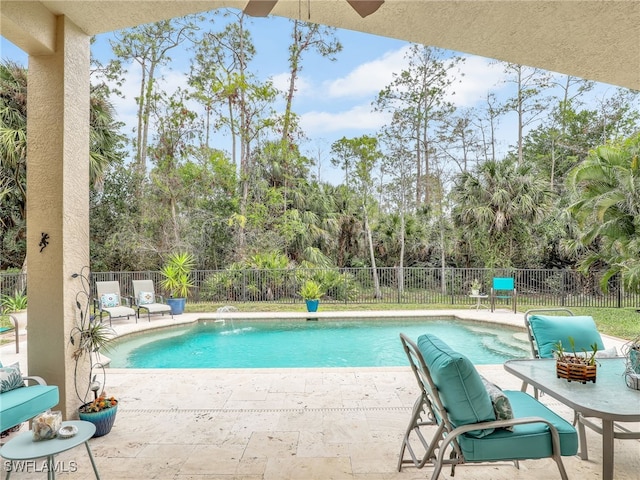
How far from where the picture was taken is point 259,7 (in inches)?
94.0

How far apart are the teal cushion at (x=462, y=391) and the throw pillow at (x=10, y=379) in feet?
9.38

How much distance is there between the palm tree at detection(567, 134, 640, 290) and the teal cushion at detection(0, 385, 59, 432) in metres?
7.87

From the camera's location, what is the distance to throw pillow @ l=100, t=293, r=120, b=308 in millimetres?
7824

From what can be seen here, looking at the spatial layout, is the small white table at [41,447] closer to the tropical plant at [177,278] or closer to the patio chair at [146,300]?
the patio chair at [146,300]

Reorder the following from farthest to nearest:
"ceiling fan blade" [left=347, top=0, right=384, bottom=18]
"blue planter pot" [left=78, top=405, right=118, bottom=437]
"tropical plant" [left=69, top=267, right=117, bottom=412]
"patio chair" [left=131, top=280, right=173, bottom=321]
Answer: "patio chair" [left=131, top=280, right=173, bottom=321]
"tropical plant" [left=69, top=267, right=117, bottom=412]
"blue planter pot" [left=78, top=405, right=118, bottom=437]
"ceiling fan blade" [left=347, top=0, right=384, bottom=18]

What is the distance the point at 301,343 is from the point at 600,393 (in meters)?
5.48

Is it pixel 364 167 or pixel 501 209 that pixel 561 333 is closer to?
pixel 501 209

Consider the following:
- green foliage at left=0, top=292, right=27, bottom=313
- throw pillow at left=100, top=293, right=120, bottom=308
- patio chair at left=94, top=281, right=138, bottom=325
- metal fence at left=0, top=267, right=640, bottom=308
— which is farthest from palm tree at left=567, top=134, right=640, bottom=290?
green foliage at left=0, top=292, right=27, bottom=313

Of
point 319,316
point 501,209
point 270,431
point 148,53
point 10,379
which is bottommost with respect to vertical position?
point 319,316

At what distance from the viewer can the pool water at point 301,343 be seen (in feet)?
20.3

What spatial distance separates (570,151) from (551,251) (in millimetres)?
4541

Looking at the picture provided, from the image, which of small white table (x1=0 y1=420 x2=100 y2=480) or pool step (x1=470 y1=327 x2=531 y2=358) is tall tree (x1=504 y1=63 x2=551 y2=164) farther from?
small white table (x1=0 y1=420 x2=100 y2=480)

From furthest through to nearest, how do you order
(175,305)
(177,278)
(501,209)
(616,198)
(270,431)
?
(501,209) < (177,278) < (175,305) < (616,198) < (270,431)

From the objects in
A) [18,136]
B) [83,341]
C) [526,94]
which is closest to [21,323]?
[18,136]
